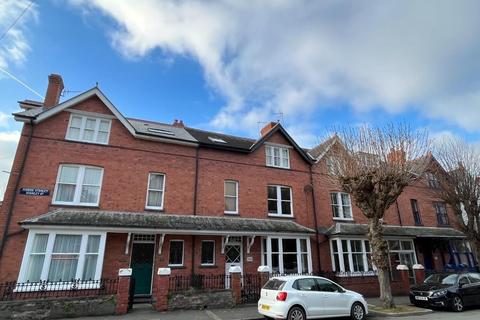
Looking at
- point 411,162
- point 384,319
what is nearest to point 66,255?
point 384,319

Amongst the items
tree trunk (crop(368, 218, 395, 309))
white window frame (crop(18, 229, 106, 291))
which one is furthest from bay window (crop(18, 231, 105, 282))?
tree trunk (crop(368, 218, 395, 309))

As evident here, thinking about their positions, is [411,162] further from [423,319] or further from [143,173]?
[143,173]

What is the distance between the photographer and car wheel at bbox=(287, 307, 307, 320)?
9.11 metres

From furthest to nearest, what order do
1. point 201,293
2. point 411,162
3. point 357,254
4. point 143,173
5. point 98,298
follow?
point 357,254 → point 143,173 → point 411,162 → point 201,293 → point 98,298

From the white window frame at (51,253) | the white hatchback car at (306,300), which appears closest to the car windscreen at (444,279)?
the white hatchback car at (306,300)

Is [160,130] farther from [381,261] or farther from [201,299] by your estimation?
[381,261]

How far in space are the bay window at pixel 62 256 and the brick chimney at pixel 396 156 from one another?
13447mm

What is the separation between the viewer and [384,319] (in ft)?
35.6

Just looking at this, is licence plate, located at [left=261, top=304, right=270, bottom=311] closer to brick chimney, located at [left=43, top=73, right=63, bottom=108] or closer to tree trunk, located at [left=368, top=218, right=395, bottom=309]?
tree trunk, located at [left=368, top=218, right=395, bottom=309]

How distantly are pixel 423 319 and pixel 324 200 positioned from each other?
366 inches

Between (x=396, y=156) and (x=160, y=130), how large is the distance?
12.9 metres

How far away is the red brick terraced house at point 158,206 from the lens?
12359mm

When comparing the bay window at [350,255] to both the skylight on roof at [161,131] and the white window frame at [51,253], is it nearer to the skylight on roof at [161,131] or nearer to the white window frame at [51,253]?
the skylight on roof at [161,131]

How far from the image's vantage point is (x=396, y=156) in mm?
13406
